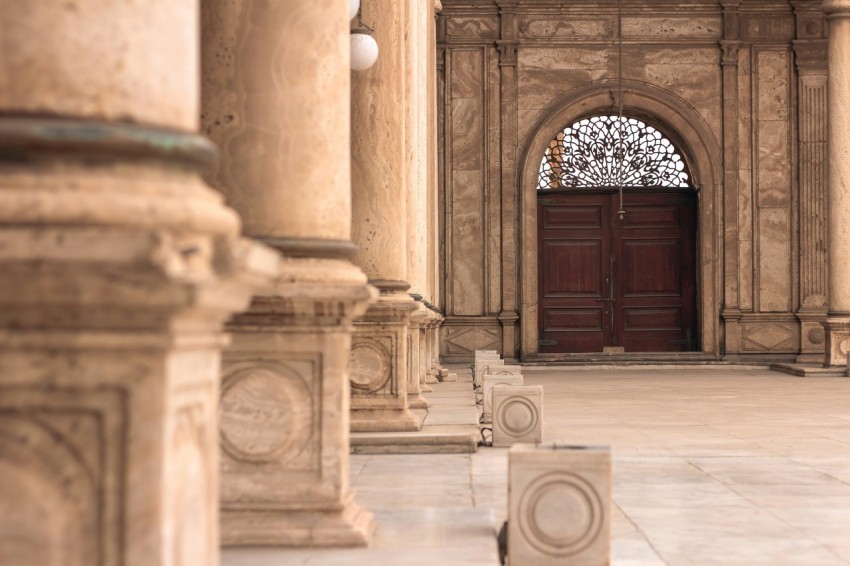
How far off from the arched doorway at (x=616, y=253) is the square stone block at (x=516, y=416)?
13.2m

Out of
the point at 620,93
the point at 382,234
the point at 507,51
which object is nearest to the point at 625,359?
the point at 620,93

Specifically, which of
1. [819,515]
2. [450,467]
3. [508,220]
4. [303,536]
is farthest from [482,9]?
[303,536]

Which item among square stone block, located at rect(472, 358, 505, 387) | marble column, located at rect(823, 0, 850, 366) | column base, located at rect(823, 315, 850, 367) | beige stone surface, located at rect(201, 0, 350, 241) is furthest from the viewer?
marble column, located at rect(823, 0, 850, 366)

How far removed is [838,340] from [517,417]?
11615 millimetres

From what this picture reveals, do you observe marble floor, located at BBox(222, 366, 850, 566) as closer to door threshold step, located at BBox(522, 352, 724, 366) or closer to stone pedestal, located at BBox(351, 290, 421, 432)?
stone pedestal, located at BBox(351, 290, 421, 432)

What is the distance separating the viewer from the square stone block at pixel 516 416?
921 cm

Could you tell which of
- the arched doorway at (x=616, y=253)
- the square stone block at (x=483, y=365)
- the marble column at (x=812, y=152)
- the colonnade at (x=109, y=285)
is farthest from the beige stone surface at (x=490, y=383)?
the marble column at (x=812, y=152)

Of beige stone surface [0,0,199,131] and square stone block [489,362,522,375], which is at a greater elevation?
beige stone surface [0,0,199,131]

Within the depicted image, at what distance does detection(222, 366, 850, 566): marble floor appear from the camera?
5227mm

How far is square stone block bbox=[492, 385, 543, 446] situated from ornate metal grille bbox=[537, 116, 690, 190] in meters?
13.3

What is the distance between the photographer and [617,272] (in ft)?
74.4

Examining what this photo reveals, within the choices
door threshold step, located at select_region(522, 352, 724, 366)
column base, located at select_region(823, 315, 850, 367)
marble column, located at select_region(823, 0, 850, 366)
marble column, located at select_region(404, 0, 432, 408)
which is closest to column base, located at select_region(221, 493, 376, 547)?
marble column, located at select_region(404, 0, 432, 408)

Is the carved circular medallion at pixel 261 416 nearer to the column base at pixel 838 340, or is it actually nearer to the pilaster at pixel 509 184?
the column base at pixel 838 340

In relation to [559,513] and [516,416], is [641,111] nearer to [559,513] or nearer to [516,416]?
[516,416]
